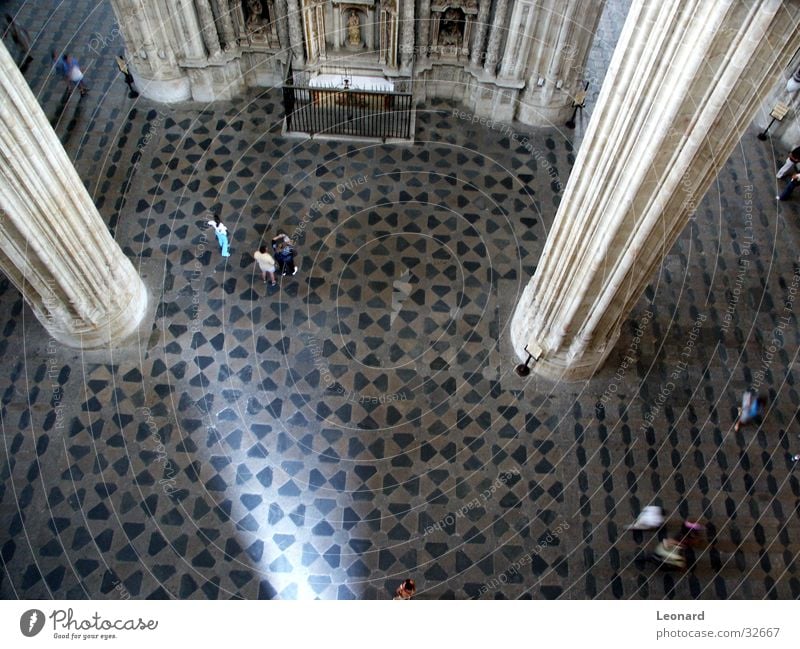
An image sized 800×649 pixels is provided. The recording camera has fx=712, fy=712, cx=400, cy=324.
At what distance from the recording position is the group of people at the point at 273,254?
15.7 metres

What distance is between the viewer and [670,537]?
44.8 feet

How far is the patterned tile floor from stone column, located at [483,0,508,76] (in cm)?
194

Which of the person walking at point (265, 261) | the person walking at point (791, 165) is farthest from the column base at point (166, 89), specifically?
the person walking at point (791, 165)

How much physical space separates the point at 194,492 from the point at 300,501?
81.6 inches

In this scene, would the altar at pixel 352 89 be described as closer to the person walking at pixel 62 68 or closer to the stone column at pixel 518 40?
the stone column at pixel 518 40

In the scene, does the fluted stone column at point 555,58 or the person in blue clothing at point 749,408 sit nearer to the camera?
the person in blue clothing at point 749,408

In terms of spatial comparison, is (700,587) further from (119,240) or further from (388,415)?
(119,240)

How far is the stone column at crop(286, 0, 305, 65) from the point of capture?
691 inches

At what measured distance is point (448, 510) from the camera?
13.9 metres

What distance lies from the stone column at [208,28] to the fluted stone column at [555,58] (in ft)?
23.9

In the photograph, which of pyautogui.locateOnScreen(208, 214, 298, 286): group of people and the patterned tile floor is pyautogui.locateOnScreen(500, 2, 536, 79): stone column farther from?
pyautogui.locateOnScreen(208, 214, 298, 286): group of people
